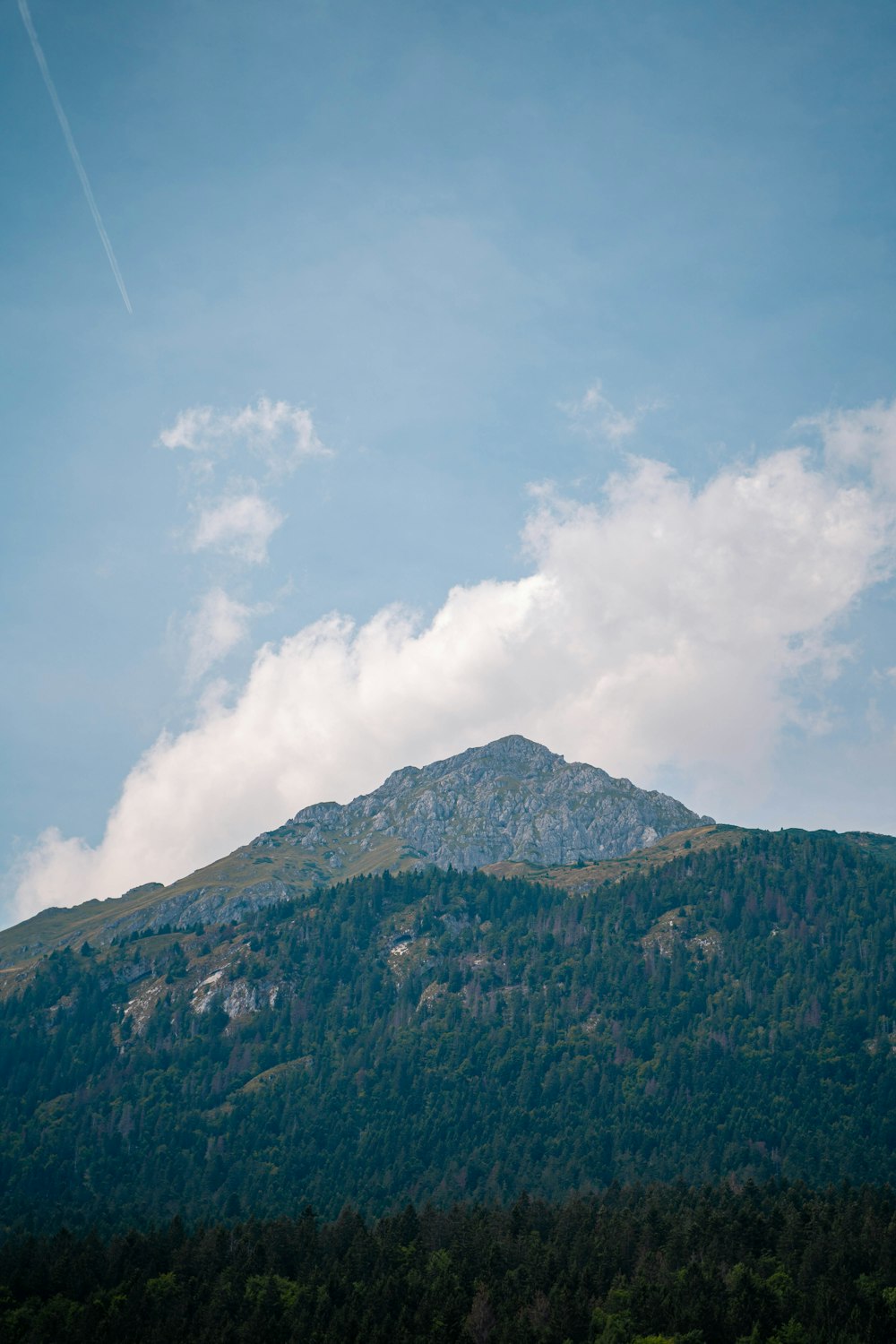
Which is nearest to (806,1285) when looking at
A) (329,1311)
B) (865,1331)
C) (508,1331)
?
(865,1331)

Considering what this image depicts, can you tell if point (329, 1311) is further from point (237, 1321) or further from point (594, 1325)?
point (594, 1325)

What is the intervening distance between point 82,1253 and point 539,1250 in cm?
8644

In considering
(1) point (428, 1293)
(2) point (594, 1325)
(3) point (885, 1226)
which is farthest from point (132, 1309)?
(3) point (885, 1226)

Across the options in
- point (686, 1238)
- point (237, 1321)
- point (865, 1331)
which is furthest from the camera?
point (686, 1238)

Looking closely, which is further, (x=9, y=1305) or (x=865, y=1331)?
(x=9, y=1305)

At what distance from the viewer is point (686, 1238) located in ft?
639

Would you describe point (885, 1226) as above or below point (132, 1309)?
above

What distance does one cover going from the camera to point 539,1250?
7771 inches

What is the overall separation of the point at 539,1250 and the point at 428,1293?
93.7 ft

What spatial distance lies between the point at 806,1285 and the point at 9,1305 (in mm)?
138007

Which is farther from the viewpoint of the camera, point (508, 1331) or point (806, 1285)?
point (806, 1285)

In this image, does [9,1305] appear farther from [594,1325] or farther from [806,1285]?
[806,1285]

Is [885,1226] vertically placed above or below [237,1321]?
above

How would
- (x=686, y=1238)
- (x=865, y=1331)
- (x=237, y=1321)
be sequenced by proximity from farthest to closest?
(x=686, y=1238) → (x=237, y=1321) → (x=865, y=1331)
